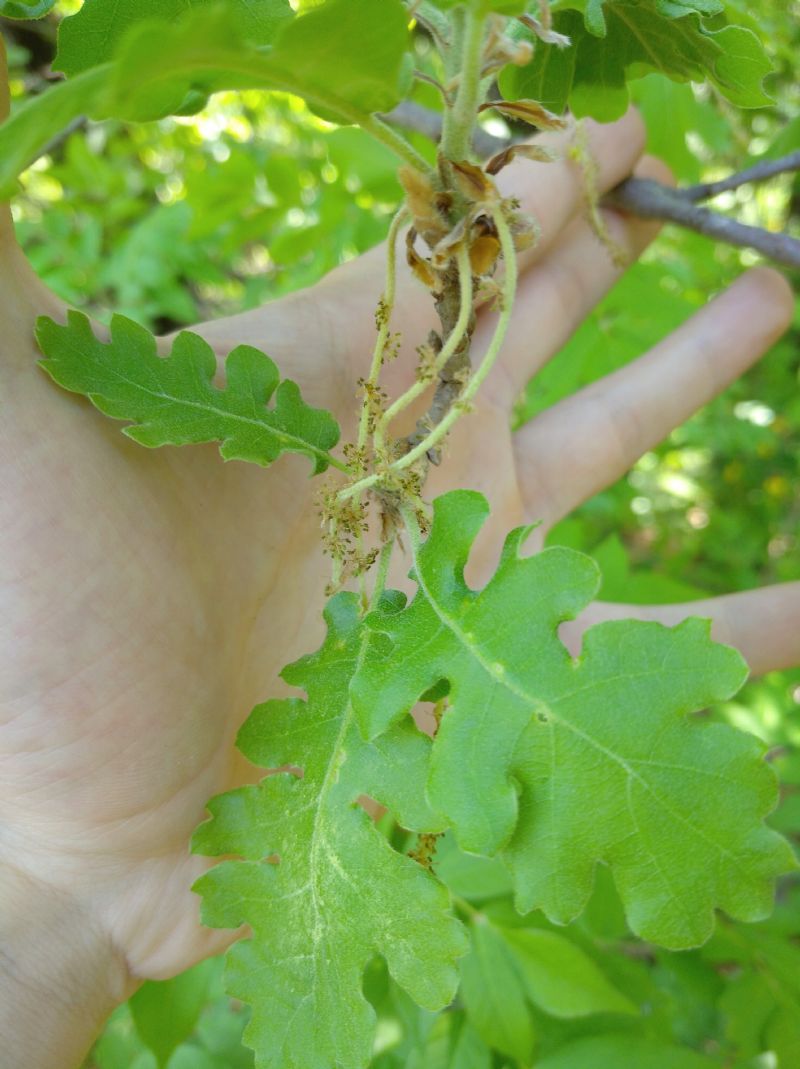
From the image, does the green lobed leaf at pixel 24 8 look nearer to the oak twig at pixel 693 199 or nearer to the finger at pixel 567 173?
the oak twig at pixel 693 199

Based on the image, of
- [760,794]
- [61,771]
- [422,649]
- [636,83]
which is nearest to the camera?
[760,794]

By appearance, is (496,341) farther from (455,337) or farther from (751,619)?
(751,619)

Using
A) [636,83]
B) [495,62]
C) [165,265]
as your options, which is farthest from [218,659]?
[165,265]

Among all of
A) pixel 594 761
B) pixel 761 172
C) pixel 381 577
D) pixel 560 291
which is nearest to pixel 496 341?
pixel 381 577

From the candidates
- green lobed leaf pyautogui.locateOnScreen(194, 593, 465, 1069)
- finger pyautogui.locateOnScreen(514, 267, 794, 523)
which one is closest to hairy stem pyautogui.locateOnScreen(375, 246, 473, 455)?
green lobed leaf pyautogui.locateOnScreen(194, 593, 465, 1069)

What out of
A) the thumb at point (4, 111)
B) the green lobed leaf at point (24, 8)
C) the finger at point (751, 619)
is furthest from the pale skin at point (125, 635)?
the finger at point (751, 619)

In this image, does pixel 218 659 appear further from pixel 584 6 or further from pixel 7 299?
pixel 584 6
